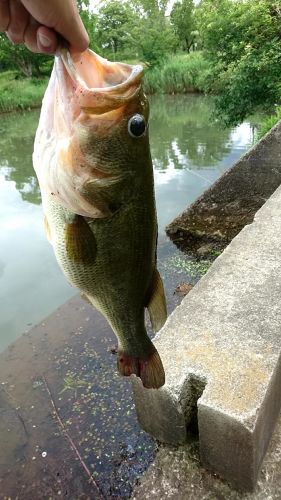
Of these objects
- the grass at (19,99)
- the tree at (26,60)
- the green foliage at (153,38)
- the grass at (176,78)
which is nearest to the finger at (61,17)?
the grass at (176,78)

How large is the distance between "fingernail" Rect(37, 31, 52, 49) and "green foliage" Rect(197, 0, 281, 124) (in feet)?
27.0

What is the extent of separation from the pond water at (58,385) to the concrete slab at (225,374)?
0.94 feet

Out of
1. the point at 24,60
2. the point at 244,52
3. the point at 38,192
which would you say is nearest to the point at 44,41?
the point at 38,192

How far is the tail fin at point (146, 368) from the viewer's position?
1705 mm

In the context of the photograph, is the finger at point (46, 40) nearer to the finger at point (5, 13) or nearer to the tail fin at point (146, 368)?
the finger at point (5, 13)

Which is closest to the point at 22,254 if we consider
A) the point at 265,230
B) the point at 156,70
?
the point at 265,230

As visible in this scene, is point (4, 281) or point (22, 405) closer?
point (22, 405)

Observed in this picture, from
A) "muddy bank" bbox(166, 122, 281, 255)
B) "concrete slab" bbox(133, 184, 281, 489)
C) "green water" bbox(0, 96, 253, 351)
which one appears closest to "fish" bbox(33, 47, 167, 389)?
"concrete slab" bbox(133, 184, 281, 489)

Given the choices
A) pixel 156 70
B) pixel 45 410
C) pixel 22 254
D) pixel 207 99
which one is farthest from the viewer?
pixel 156 70

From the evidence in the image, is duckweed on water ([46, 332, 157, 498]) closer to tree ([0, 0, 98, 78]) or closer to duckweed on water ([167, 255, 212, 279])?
duckweed on water ([167, 255, 212, 279])

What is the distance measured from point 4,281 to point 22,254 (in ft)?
2.34

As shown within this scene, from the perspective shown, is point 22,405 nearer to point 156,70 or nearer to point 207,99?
point 207,99

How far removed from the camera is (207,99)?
1953 centimetres

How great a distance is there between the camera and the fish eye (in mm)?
1297
